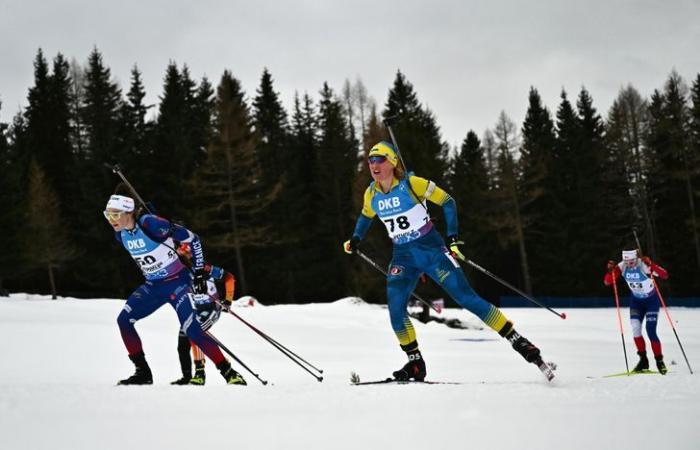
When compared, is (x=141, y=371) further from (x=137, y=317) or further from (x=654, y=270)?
(x=654, y=270)

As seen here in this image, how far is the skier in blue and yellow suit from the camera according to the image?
5.27 metres

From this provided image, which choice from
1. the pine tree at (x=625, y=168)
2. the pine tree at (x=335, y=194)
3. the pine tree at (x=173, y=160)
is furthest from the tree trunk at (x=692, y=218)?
the pine tree at (x=173, y=160)

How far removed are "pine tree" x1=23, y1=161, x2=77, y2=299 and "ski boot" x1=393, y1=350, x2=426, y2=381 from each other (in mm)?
25570

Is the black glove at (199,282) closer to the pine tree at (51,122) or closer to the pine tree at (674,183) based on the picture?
the pine tree at (51,122)

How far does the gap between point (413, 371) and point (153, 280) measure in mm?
2804

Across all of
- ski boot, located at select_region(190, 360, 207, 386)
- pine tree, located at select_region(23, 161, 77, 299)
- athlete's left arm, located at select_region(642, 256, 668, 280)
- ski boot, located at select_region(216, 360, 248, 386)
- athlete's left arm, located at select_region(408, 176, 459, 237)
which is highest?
pine tree, located at select_region(23, 161, 77, 299)

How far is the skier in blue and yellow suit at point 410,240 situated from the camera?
527 cm

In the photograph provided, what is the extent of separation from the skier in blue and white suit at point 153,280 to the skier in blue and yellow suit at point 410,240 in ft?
5.91

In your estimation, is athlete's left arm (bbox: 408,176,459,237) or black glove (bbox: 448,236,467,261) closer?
black glove (bbox: 448,236,467,261)

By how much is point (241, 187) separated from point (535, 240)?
68.8 feet

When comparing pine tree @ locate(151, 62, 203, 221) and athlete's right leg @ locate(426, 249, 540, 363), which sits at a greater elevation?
pine tree @ locate(151, 62, 203, 221)

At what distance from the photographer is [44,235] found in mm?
27484

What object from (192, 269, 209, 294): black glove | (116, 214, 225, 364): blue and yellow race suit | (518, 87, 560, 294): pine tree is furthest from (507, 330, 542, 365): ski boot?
(518, 87, 560, 294): pine tree

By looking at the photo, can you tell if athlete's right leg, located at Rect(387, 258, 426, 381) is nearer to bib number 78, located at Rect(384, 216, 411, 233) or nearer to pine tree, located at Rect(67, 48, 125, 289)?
bib number 78, located at Rect(384, 216, 411, 233)
